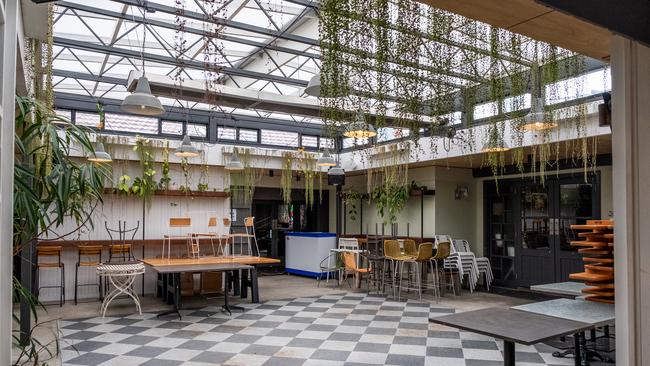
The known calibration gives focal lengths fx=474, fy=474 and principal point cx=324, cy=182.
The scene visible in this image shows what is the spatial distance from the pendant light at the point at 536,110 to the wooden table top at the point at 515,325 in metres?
1.48

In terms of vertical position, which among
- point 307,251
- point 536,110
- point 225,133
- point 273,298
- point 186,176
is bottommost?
point 273,298

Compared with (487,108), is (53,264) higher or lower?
lower

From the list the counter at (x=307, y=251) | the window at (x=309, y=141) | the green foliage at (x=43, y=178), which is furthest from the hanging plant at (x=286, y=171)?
the green foliage at (x=43, y=178)

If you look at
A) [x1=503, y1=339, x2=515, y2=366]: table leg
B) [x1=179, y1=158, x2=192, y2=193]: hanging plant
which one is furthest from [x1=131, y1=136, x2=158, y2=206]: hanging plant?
[x1=503, y1=339, x2=515, y2=366]: table leg

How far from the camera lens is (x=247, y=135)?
11477 millimetres

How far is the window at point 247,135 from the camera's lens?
37.3 ft

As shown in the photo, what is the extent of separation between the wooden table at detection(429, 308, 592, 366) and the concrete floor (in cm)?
343

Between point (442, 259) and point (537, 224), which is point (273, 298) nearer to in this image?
point (442, 259)

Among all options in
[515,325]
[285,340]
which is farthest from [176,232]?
[515,325]

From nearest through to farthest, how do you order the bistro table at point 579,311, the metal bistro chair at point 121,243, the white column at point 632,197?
the white column at point 632,197, the bistro table at point 579,311, the metal bistro chair at point 121,243

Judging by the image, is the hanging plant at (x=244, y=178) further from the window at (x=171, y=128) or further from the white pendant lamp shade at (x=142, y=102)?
the white pendant lamp shade at (x=142, y=102)

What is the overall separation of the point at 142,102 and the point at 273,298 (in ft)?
15.6

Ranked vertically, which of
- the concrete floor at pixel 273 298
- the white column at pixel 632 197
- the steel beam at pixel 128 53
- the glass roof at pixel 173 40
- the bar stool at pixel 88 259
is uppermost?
the glass roof at pixel 173 40

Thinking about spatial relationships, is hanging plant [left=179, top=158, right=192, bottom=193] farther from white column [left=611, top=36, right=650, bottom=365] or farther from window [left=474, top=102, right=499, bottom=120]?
white column [left=611, top=36, right=650, bottom=365]
